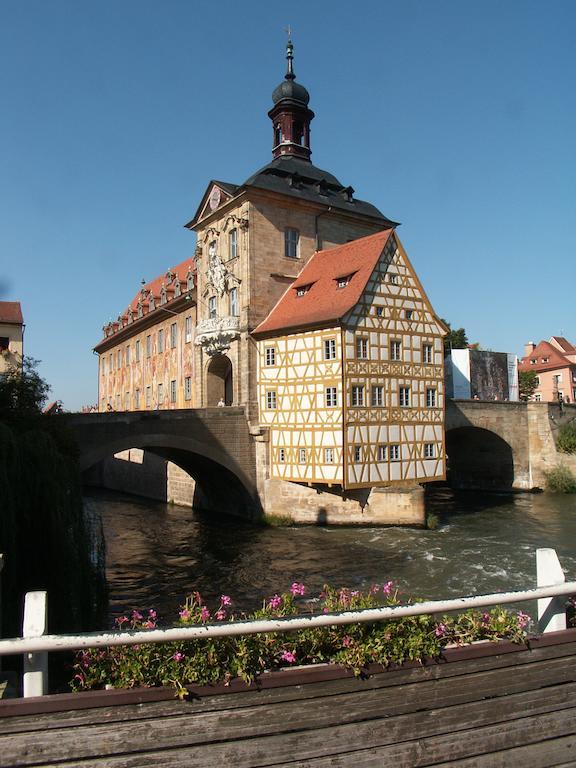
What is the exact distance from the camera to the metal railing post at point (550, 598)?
15.5 ft

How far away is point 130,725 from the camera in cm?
381

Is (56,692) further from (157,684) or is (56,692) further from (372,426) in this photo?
(372,426)

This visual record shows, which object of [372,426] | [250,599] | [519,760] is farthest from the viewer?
[372,426]

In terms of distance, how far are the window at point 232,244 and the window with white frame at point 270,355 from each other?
492cm

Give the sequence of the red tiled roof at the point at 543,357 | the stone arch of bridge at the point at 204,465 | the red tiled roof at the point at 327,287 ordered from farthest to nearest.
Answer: the red tiled roof at the point at 543,357 → the red tiled roof at the point at 327,287 → the stone arch of bridge at the point at 204,465

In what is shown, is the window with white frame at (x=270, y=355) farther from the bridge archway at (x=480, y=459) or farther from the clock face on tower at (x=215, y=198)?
the bridge archway at (x=480, y=459)

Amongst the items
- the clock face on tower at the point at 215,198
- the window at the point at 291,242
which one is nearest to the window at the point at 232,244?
the clock face on tower at the point at 215,198

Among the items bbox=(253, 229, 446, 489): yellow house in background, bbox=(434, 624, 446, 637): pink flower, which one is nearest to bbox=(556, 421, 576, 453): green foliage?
bbox=(253, 229, 446, 489): yellow house in background

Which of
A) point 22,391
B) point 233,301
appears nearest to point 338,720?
point 22,391

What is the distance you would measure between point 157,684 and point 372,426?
2009 centimetres

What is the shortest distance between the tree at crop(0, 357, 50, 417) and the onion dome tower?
81.5 ft

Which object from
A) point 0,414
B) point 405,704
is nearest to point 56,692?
point 405,704

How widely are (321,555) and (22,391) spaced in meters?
11.5

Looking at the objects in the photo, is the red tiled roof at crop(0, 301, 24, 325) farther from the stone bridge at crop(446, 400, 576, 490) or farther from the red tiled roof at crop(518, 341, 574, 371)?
the red tiled roof at crop(518, 341, 574, 371)
